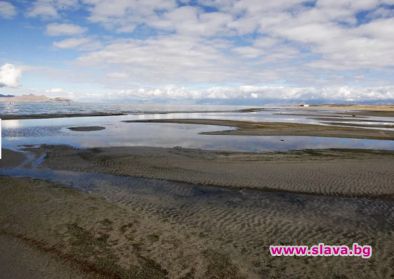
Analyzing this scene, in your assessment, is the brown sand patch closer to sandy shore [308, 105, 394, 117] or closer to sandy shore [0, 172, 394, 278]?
sandy shore [0, 172, 394, 278]

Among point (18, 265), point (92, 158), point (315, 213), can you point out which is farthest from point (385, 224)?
point (92, 158)

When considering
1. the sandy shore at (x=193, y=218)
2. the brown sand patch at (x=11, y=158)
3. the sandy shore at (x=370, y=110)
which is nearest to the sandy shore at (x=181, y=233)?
the sandy shore at (x=193, y=218)

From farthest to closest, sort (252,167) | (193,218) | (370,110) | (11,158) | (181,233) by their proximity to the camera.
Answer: (370,110) → (11,158) → (252,167) → (193,218) → (181,233)

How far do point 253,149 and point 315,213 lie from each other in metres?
12.5

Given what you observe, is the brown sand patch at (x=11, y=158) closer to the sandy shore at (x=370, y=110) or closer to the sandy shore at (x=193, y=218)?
the sandy shore at (x=193, y=218)

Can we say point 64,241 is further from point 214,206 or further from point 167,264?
point 214,206

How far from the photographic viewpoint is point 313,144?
25359 mm

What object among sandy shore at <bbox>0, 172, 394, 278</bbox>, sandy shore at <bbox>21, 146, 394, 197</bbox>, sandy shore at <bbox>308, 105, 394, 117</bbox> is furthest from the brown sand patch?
sandy shore at <bbox>308, 105, 394, 117</bbox>

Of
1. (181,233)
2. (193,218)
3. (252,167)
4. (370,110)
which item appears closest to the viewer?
(181,233)

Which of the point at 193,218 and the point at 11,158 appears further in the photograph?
the point at 11,158

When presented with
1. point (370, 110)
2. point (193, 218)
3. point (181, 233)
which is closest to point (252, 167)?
point (193, 218)

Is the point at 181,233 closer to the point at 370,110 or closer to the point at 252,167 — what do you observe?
the point at 252,167

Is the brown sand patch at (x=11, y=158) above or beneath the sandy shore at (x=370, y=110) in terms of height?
beneath

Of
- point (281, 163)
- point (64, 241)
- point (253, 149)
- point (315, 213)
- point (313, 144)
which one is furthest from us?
point (313, 144)
